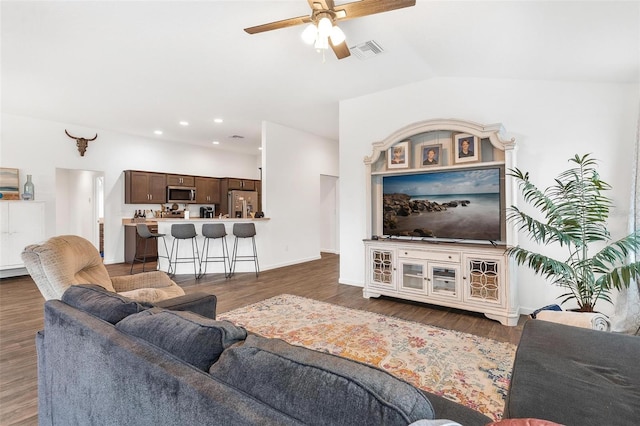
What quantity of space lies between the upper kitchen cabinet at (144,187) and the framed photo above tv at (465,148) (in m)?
6.47

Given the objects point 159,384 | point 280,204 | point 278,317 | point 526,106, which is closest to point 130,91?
point 280,204

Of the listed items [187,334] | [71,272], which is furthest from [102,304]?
[71,272]

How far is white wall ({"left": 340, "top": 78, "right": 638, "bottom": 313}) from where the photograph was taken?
3064 mm

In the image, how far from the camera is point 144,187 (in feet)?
23.1

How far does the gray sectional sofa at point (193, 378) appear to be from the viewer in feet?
2.09

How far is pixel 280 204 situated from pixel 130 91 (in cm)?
308

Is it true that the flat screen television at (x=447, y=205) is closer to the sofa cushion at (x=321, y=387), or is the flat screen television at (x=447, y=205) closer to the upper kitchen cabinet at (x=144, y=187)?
the sofa cushion at (x=321, y=387)

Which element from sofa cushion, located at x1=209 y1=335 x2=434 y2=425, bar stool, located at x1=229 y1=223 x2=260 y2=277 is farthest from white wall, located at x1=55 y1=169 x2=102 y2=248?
sofa cushion, located at x1=209 y1=335 x2=434 y2=425

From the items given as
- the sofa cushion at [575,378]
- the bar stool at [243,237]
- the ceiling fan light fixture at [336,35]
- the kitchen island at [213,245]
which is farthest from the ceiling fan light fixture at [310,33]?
the kitchen island at [213,245]

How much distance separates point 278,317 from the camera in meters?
3.39

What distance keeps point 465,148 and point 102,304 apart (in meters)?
3.67

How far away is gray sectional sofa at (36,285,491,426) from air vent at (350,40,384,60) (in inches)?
118

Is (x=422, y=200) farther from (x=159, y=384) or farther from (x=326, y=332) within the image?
(x=159, y=384)

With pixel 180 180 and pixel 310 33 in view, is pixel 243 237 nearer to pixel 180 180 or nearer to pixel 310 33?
pixel 180 180
